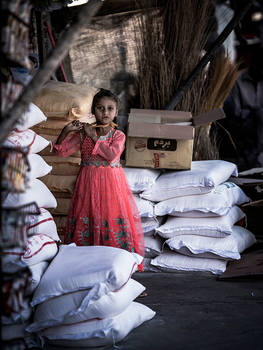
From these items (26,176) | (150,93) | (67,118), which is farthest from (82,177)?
(26,176)

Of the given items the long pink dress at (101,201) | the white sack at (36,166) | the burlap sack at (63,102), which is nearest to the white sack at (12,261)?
the white sack at (36,166)

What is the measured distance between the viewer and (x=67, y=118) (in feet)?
9.71

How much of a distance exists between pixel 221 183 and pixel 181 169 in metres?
0.37

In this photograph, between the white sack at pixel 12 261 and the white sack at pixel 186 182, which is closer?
the white sack at pixel 12 261

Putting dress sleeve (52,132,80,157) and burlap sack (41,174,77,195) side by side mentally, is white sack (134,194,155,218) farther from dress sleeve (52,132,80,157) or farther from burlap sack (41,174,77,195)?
dress sleeve (52,132,80,157)

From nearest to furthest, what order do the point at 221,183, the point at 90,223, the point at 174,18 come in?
the point at 90,223, the point at 221,183, the point at 174,18

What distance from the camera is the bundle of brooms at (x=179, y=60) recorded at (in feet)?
11.2

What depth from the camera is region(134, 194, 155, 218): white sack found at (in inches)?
115

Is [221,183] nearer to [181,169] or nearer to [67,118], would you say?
[181,169]

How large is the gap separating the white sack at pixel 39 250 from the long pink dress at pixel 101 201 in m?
0.58

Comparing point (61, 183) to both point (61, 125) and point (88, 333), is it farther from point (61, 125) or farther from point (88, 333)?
point (88, 333)

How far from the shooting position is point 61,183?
9.97 feet

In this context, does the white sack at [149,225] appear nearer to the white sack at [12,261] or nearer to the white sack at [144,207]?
the white sack at [144,207]

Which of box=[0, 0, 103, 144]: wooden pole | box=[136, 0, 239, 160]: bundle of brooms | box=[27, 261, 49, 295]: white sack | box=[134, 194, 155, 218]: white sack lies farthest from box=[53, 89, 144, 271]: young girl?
box=[0, 0, 103, 144]: wooden pole
